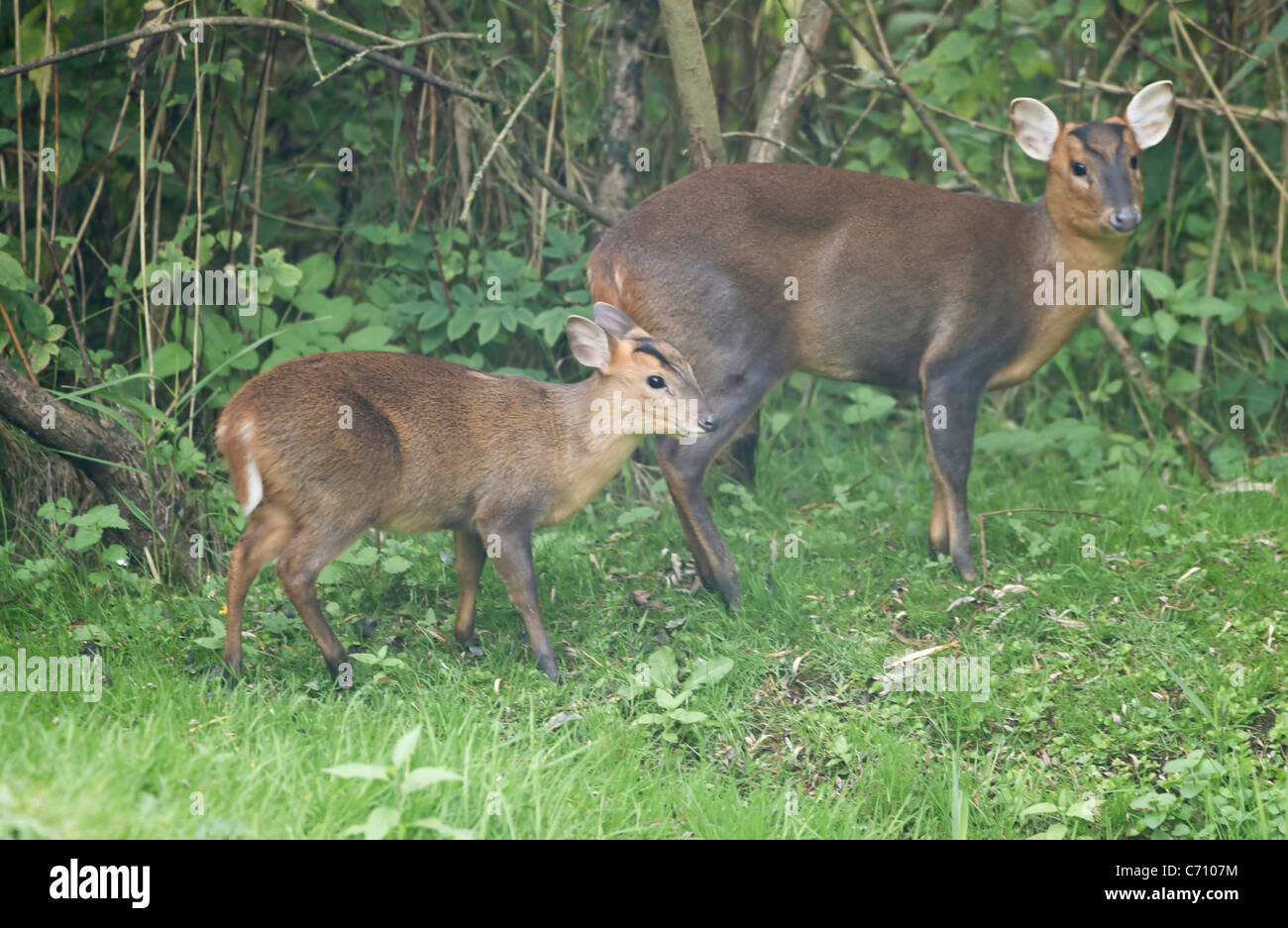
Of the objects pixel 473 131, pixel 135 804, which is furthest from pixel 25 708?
pixel 473 131

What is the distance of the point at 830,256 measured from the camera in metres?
5.73

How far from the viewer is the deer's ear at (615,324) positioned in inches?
207

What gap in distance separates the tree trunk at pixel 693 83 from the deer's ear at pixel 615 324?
1430mm

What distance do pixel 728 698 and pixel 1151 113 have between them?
10.2 ft

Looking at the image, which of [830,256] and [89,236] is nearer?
[830,256]

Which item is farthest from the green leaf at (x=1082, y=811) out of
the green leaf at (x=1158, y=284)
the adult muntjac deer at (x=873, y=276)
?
the green leaf at (x=1158, y=284)

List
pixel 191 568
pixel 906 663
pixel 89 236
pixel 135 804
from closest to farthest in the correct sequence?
pixel 135 804, pixel 906 663, pixel 191 568, pixel 89 236

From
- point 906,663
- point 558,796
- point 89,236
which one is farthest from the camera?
point 89,236

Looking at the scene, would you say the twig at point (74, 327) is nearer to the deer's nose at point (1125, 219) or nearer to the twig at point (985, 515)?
the twig at point (985, 515)

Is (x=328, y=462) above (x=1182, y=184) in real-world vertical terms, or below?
below

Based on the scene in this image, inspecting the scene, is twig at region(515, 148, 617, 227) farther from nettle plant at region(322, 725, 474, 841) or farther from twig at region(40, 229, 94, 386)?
nettle plant at region(322, 725, 474, 841)

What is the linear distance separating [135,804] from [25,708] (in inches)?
38.1
